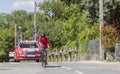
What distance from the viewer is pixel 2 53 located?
122m

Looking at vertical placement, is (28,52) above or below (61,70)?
above

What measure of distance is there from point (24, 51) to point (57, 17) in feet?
145

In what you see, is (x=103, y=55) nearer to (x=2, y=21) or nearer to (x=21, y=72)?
(x=21, y=72)

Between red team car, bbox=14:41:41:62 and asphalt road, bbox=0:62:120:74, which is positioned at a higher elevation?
red team car, bbox=14:41:41:62

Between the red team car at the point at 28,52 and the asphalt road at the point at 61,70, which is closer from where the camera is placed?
the asphalt road at the point at 61,70

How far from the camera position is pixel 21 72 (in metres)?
21.2

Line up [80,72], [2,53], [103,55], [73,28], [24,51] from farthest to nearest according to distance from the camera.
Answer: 1. [2,53]
2. [73,28]
3. [24,51]
4. [103,55]
5. [80,72]

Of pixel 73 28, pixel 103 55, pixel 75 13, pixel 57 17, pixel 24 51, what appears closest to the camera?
pixel 103 55

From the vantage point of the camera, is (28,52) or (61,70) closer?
(61,70)

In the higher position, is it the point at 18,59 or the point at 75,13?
the point at 75,13

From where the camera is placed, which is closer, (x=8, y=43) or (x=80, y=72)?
(x=80, y=72)

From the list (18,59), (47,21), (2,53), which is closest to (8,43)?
(2,53)

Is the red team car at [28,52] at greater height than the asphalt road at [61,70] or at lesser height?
greater

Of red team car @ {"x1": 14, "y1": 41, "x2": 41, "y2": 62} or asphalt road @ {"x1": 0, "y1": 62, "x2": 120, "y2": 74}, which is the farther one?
red team car @ {"x1": 14, "y1": 41, "x2": 41, "y2": 62}
